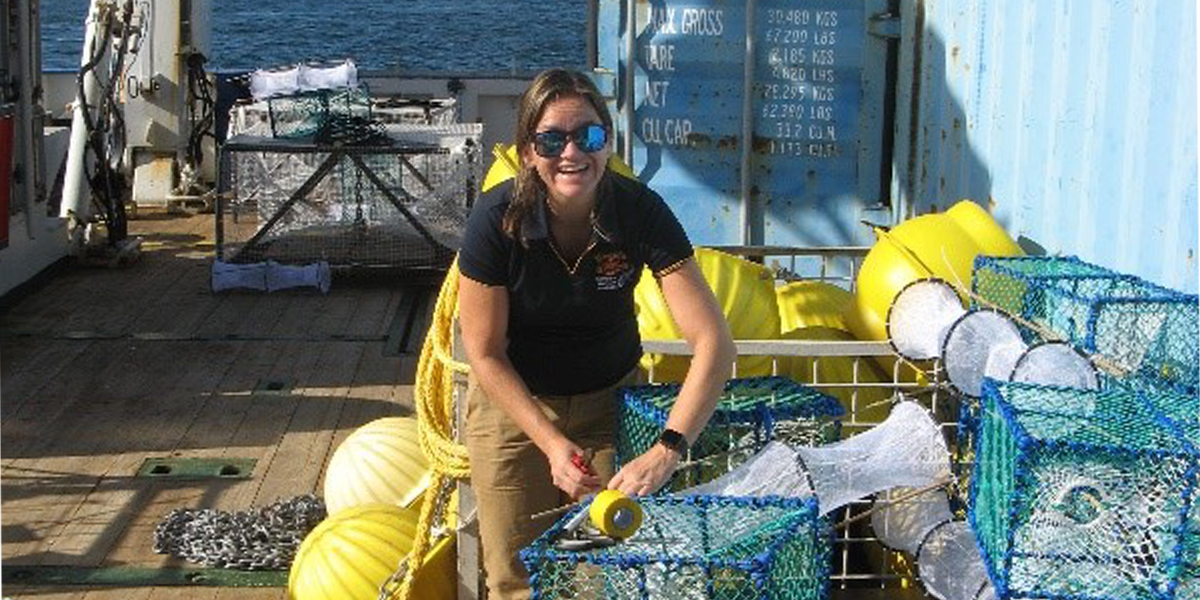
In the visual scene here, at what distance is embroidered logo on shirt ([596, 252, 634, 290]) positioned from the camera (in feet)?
11.9

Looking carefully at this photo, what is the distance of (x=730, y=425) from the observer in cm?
377

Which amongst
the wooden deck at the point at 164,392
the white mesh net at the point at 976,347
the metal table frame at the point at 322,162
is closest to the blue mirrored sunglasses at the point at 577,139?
the white mesh net at the point at 976,347

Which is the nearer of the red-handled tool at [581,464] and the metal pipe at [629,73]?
the red-handled tool at [581,464]

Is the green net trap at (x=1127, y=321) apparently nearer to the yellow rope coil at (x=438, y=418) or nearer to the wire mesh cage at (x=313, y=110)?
the yellow rope coil at (x=438, y=418)

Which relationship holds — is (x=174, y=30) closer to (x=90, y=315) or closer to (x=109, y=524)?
(x=90, y=315)

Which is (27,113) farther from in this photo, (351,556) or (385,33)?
(385,33)

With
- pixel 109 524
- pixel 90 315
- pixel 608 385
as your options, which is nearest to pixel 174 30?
pixel 90 315

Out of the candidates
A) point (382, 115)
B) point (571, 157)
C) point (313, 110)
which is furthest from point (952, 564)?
point (382, 115)

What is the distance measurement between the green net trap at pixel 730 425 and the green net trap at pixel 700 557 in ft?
1.62

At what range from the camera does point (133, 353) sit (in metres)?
8.95

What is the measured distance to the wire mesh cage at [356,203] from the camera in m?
10.8

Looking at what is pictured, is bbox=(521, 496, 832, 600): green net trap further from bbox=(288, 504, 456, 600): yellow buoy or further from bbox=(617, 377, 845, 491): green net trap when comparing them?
bbox=(288, 504, 456, 600): yellow buoy

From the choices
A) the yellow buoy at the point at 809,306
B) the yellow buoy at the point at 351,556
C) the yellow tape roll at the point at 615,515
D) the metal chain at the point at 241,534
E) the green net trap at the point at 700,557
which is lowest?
the metal chain at the point at 241,534

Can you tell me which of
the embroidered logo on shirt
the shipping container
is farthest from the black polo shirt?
the shipping container
